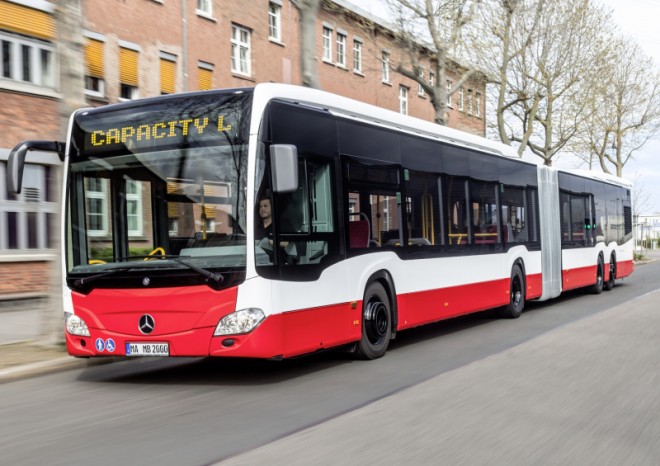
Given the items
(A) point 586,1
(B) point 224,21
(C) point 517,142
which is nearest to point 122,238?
(B) point 224,21

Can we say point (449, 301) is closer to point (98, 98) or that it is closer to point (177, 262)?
point (177, 262)

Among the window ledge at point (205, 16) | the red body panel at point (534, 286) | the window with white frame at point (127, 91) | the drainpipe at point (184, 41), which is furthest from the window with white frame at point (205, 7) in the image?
the red body panel at point (534, 286)

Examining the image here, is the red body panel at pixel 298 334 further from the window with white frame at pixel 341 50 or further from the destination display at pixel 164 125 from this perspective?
the window with white frame at pixel 341 50

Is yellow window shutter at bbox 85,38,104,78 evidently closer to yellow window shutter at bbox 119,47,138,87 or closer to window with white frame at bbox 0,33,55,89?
yellow window shutter at bbox 119,47,138,87

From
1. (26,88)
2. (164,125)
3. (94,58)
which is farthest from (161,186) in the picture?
(94,58)

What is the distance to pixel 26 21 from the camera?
68.8 ft

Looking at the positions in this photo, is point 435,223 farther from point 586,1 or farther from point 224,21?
point 586,1

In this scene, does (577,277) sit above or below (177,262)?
below

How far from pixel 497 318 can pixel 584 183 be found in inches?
279

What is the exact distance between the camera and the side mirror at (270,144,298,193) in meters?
7.79

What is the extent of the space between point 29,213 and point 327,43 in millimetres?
20278

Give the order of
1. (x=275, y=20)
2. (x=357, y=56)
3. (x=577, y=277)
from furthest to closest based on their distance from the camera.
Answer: (x=357, y=56)
(x=275, y=20)
(x=577, y=277)

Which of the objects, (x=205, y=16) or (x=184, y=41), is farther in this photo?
(x=205, y=16)

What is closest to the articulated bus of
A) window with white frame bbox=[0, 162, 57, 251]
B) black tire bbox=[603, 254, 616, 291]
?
window with white frame bbox=[0, 162, 57, 251]
